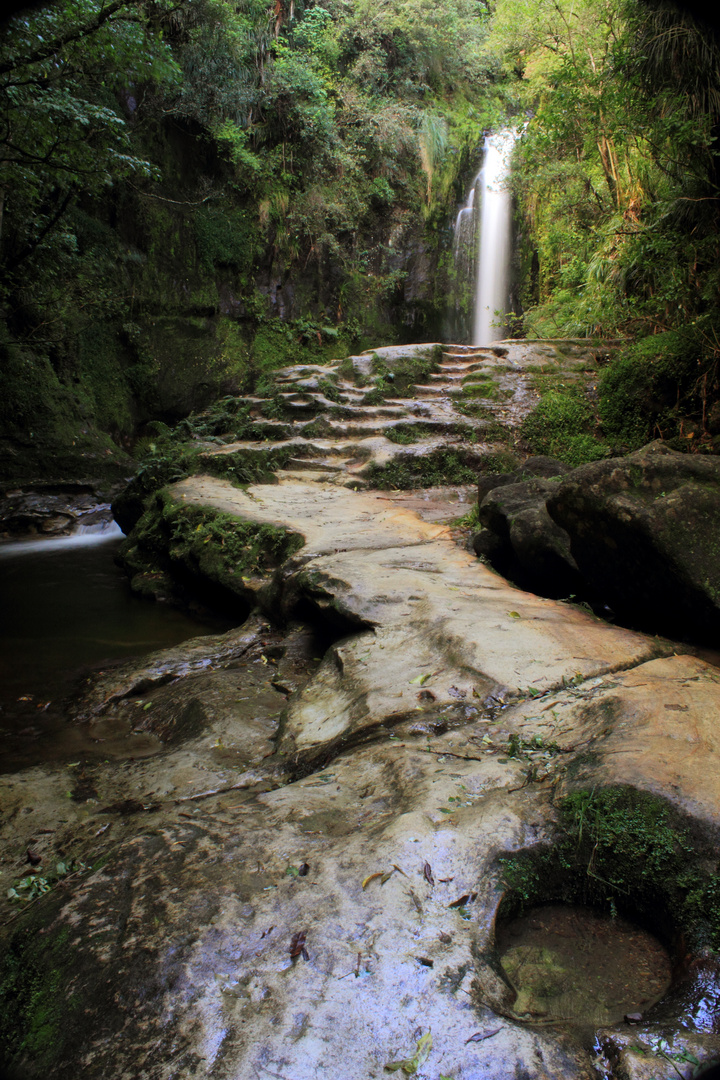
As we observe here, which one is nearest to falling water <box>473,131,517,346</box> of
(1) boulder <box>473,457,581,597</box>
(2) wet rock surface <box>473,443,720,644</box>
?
(1) boulder <box>473,457,581,597</box>

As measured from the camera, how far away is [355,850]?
73.5 inches

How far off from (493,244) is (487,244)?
0.18 meters

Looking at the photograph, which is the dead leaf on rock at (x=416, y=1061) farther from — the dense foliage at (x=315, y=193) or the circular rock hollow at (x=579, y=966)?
the dense foliage at (x=315, y=193)

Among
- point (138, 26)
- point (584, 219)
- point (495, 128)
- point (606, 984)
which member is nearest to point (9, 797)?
point (606, 984)

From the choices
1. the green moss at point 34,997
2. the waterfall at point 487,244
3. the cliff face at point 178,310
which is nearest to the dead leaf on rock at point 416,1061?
the green moss at point 34,997

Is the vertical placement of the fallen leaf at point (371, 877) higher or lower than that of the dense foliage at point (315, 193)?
lower

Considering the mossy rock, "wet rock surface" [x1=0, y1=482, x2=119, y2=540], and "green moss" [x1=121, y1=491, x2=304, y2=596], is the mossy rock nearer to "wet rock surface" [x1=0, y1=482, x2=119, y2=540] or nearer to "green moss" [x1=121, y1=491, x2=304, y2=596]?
"green moss" [x1=121, y1=491, x2=304, y2=596]

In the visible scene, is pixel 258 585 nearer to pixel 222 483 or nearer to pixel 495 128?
pixel 222 483

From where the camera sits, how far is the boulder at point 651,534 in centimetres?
345

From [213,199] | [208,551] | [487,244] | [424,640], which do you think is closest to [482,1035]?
[424,640]

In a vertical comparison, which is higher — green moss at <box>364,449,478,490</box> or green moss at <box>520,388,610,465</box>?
green moss at <box>520,388,610,465</box>

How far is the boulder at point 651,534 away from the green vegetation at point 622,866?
1967mm

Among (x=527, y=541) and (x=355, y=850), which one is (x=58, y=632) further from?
(x=355, y=850)

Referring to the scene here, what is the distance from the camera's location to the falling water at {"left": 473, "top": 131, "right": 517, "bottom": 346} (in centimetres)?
1792
